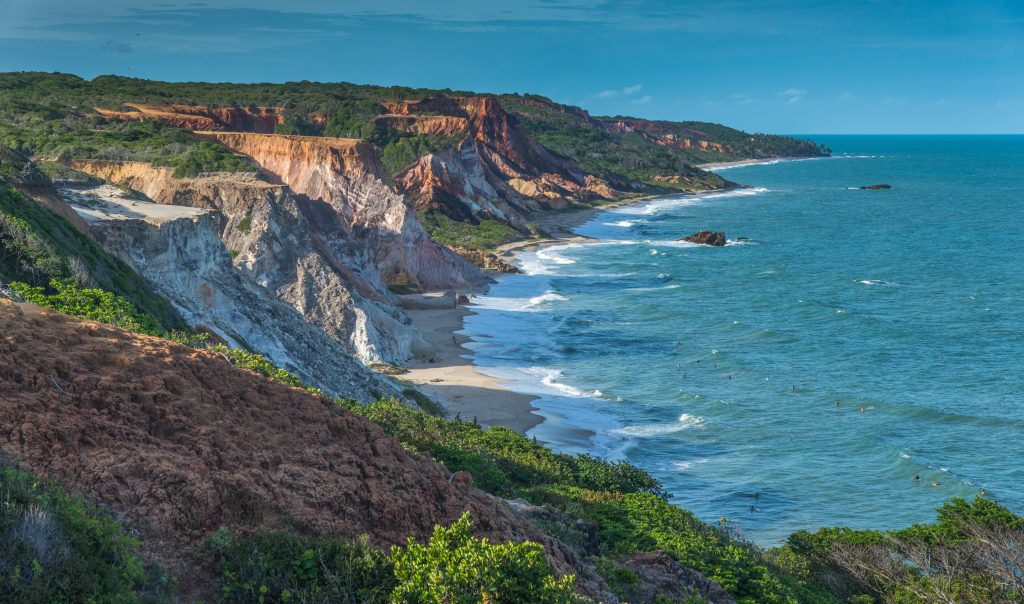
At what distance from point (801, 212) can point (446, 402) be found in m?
91.5

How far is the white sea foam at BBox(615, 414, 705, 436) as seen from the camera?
115ft

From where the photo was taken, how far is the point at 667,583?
14.2 meters

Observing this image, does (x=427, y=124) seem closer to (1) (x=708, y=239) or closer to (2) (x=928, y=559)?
(1) (x=708, y=239)

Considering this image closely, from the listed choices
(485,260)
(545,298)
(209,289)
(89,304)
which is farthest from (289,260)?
(485,260)

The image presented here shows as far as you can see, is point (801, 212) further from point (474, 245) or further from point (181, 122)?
point (181, 122)

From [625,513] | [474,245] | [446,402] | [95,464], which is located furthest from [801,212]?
[95,464]

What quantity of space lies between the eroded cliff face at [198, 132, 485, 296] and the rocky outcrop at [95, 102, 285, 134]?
1342 centimetres

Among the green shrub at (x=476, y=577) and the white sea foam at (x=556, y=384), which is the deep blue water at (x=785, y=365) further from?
the green shrub at (x=476, y=577)

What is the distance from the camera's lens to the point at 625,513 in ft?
60.3

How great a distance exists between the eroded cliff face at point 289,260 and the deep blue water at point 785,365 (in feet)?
16.0

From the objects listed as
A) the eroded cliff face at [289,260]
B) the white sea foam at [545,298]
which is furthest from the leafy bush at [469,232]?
the eroded cliff face at [289,260]

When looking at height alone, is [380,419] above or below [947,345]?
above

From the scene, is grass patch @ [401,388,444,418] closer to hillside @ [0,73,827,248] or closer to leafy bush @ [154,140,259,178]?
leafy bush @ [154,140,259,178]

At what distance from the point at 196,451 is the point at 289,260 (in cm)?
3436
